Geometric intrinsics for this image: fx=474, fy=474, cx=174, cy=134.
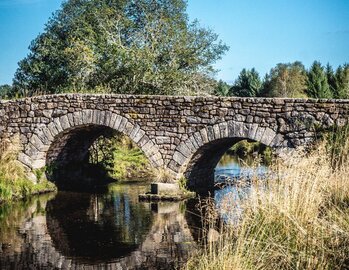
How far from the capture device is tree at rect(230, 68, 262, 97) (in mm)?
46469

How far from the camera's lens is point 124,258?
26.0 feet

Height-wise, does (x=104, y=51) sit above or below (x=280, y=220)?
above

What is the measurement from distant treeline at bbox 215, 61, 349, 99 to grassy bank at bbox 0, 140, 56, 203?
1504cm

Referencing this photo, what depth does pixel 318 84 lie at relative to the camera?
1293 inches

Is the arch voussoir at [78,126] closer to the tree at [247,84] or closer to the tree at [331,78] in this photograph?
the tree at [331,78]

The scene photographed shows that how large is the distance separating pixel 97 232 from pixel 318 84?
26.5m

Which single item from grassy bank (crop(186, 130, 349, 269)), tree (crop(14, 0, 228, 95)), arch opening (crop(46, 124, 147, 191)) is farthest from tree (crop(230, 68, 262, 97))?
grassy bank (crop(186, 130, 349, 269))

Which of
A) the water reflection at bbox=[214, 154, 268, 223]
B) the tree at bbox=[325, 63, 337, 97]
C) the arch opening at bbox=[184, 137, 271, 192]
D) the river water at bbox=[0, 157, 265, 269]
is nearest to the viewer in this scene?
the water reflection at bbox=[214, 154, 268, 223]

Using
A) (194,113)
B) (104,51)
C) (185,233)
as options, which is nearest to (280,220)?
(185,233)

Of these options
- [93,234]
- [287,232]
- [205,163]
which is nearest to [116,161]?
[205,163]

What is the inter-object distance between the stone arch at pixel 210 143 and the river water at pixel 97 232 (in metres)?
1.02

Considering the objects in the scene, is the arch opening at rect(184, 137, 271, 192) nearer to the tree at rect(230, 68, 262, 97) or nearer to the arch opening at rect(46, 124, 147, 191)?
the arch opening at rect(46, 124, 147, 191)

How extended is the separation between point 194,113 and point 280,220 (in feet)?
20.5

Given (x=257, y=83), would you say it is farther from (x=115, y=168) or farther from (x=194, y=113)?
(x=194, y=113)
